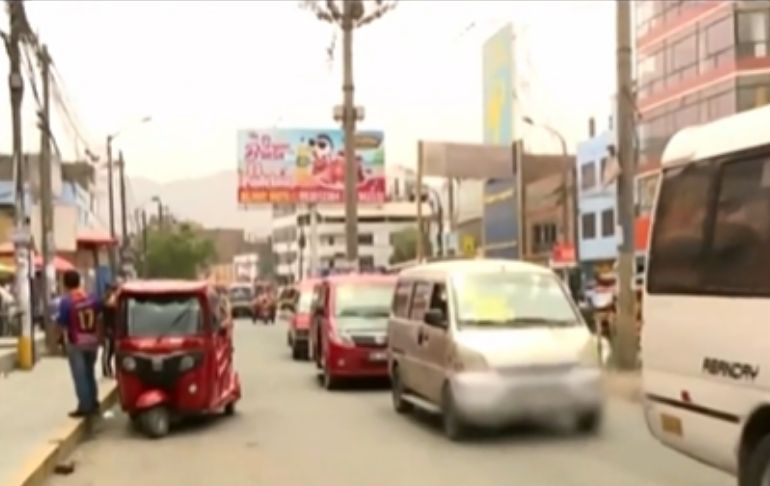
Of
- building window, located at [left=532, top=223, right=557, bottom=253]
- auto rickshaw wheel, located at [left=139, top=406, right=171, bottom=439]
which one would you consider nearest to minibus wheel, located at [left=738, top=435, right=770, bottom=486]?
auto rickshaw wheel, located at [left=139, top=406, right=171, bottom=439]

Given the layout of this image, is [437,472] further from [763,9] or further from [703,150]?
[763,9]

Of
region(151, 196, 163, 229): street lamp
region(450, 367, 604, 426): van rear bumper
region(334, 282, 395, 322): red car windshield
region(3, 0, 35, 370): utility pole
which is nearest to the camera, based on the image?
region(450, 367, 604, 426): van rear bumper

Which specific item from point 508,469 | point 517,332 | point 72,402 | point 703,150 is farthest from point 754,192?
point 72,402

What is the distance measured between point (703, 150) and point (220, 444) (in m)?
7.83

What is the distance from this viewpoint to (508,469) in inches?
485

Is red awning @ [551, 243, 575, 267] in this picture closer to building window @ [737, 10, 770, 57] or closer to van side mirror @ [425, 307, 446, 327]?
building window @ [737, 10, 770, 57]

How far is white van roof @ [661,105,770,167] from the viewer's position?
8.36 meters

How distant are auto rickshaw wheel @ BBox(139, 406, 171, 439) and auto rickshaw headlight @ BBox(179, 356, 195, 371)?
53 cm

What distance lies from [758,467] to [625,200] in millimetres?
13233

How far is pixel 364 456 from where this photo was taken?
44.5 feet

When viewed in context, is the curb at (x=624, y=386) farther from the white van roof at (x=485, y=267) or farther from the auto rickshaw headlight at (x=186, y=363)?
the auto rickshaw headlight at (x=186, y=363)

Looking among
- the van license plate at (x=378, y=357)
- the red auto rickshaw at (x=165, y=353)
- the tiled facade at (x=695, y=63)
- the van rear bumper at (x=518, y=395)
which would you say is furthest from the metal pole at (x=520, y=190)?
the van rear bumper at (x=518, y=395)

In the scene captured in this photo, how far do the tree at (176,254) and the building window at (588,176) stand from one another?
177ft

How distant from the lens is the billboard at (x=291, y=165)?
206 feet
